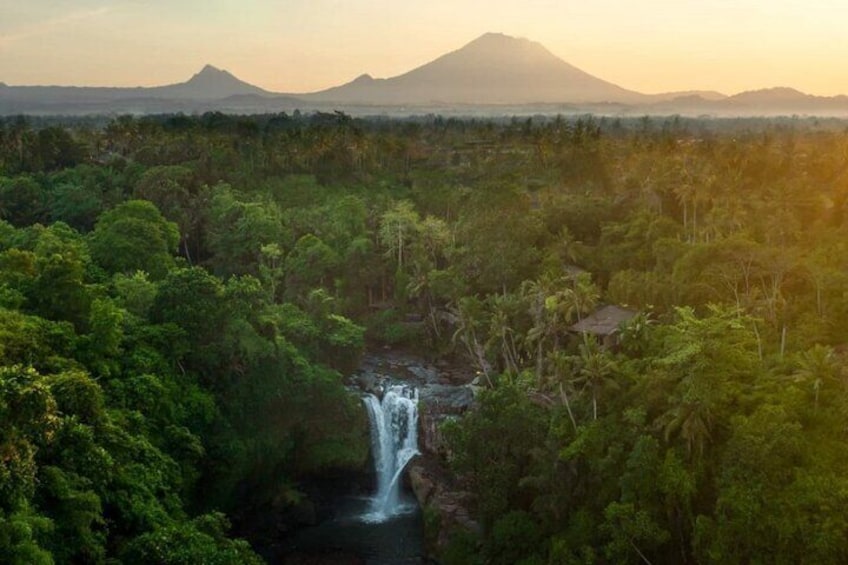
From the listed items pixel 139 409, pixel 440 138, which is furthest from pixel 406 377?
pixel 440 138

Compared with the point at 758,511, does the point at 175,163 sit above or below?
above

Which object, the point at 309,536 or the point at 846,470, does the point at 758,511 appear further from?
the point at 309,536

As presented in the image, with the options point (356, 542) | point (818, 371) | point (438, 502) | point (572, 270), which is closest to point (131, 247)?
point (356, 542)

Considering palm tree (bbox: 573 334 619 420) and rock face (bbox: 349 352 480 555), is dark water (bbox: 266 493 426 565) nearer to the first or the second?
rock face (bbox: 349 352 480 555)

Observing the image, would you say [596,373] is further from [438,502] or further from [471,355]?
[471,355]

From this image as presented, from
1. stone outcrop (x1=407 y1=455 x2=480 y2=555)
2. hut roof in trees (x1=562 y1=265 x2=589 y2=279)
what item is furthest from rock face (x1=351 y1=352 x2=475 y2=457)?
hut roof in trees (x1=562 y1=265 x2=589 y2=279)
